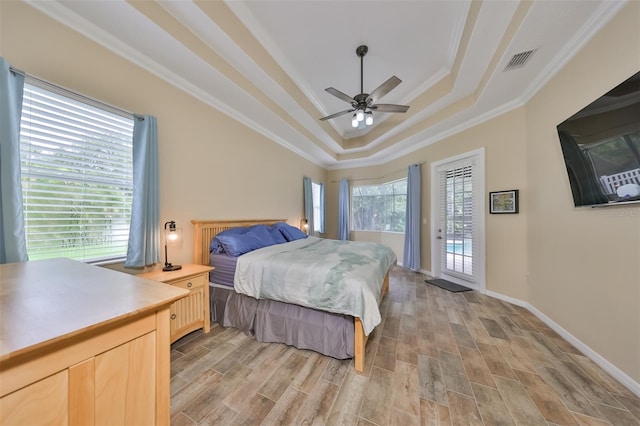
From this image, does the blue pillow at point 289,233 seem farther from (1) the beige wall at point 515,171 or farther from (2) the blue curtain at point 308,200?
(2) the blue curtain at point 308,200

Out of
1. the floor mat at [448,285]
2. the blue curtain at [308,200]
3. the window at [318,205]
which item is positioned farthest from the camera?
the window at [318,205]

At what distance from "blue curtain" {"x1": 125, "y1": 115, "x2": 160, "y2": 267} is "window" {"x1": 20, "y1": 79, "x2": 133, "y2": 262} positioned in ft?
0.37

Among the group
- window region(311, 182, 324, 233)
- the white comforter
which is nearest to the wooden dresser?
the white comforter

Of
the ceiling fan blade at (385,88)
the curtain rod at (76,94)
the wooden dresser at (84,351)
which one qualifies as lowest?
the wooden dresser at (84,351)

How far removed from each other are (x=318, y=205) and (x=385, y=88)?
152 inches

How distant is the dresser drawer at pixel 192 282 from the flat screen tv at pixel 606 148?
11.5 feet

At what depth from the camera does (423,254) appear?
14.7ft

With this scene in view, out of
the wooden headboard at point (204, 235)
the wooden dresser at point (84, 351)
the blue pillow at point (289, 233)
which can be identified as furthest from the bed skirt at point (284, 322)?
the blue pillow at point (289, 233)

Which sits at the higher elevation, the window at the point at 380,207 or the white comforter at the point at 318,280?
the window at the point at 380,207

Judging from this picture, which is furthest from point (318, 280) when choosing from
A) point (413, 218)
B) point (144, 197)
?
point (413, 218)

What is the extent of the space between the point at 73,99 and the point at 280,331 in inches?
101

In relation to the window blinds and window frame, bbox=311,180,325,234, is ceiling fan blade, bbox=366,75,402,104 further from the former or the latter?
window frame, bbox=311,180,325,234

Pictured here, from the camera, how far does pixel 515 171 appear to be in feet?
9.66

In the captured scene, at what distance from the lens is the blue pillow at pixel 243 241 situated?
2566 mm
